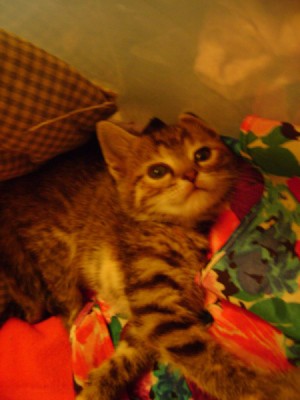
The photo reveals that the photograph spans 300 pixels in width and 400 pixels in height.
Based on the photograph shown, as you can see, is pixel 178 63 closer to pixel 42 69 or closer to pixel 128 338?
pixel 42 69

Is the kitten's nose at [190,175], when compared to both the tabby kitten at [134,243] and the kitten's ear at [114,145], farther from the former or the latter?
the kitten's ear at [114,145]

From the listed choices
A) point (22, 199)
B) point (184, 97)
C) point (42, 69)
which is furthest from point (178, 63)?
point (22, 199)

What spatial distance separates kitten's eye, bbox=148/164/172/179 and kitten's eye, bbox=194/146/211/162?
0.31 feet

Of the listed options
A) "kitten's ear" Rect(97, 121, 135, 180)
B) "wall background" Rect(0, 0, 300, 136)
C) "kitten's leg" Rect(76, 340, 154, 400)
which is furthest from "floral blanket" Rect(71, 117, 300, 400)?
"kitten's ear" Rect(97, 121, 135, 180)

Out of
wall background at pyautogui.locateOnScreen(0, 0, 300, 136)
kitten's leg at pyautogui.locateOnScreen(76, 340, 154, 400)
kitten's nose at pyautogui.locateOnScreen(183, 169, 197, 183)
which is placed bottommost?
kitten's leg at pyautogui.locateOnScreen(76, 340, 154, 400)

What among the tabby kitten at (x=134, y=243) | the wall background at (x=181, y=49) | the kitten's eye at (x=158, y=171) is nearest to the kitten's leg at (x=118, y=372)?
the tabby kitten at (x=134, y=243)

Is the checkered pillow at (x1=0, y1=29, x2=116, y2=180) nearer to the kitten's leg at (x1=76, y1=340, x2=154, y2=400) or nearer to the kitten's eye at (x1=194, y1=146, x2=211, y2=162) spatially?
the kitten's eye at (x1=194, y1=146, x2=211, y2=162)

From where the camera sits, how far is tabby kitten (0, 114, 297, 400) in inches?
41.3

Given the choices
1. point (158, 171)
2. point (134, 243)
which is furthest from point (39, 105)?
point (134, 243)

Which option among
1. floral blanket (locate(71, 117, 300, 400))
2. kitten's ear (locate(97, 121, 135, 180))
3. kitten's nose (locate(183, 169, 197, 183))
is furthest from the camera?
kitten's ear (locate(97, 121, 135, 180))

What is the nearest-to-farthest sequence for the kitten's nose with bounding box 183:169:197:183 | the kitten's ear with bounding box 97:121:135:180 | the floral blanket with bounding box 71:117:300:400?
the floral blanket with bounding box 71:117:300:400, the kitten's nose with bounding box 183:169:197:183, the kitten's ear with bounding box 97:121:135:180

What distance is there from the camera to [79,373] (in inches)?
47.3

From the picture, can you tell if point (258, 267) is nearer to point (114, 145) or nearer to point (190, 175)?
point (190, 175)

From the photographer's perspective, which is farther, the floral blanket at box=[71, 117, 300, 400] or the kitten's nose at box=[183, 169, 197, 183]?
the kitten's nose at box=[183, 169, 197, 183]
